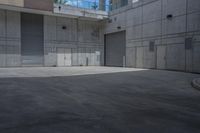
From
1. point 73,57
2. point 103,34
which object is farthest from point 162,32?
point 73,57

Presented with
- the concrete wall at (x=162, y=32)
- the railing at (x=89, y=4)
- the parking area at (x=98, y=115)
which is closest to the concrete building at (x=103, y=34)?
the concrete wall at (x=162, y=32)

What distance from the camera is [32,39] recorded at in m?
24.4

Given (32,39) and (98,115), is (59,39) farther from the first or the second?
(98,115)

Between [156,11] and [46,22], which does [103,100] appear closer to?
[156,11]

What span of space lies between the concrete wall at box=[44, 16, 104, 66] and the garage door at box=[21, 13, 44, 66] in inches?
25.9

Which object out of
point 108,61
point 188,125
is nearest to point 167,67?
point 108,61

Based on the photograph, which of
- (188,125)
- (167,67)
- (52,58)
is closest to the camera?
(188,125)

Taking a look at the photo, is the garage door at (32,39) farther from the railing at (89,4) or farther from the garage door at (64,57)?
the railing at (89,4)

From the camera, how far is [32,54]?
24453 millimetres

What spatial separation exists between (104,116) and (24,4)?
65.5 feet

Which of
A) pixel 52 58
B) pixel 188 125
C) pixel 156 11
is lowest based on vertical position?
pixel 188 125

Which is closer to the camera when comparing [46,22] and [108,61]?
[46,22]

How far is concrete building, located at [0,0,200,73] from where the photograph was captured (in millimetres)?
18016

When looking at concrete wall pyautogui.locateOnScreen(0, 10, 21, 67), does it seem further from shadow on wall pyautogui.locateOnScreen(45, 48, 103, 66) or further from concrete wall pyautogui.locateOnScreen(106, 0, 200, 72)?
concrete wall pyautogui.locateOnScreen(106, 0, 200, 72)
